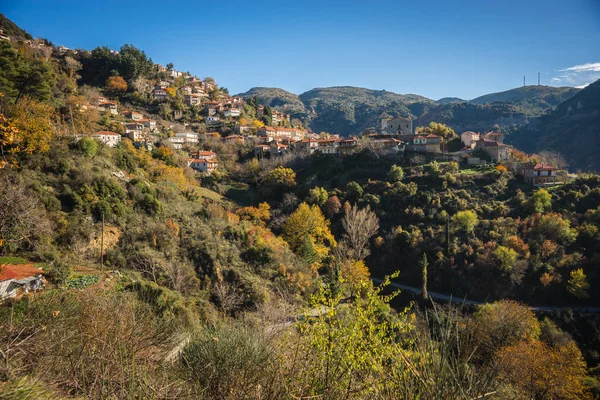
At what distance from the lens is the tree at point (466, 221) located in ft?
103

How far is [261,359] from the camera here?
6004 millimetres

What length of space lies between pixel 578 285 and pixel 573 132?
8117cm

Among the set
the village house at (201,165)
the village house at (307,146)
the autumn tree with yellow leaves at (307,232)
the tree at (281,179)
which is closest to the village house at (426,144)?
the village house at (307,146)

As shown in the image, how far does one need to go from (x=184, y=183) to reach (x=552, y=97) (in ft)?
538

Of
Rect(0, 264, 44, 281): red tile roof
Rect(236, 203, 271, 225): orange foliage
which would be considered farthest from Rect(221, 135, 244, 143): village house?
Rect(0, 264, 44, 281): red tile roof

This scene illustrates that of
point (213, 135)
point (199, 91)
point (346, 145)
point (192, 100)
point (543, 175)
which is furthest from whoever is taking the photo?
point (199, 91)

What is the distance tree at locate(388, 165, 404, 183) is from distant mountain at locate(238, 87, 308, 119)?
10165 centimetres

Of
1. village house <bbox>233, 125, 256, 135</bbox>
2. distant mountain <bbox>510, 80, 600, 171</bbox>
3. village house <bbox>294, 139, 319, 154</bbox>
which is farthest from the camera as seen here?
distant mountain <bbox>510, 80, 600, 171</bbox>

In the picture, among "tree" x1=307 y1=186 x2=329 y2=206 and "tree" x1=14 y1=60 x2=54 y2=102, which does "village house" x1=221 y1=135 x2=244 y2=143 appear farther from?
"tree" x1=14 y1=60 x2=54 y2=102

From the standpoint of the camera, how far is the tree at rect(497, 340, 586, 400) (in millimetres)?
13492

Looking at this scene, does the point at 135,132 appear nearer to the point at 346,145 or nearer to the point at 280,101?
the point at 346,145

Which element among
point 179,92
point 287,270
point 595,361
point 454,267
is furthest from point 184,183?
point 179,92

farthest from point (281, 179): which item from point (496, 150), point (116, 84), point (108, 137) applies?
point (116, 84)

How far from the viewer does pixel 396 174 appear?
4044cm
